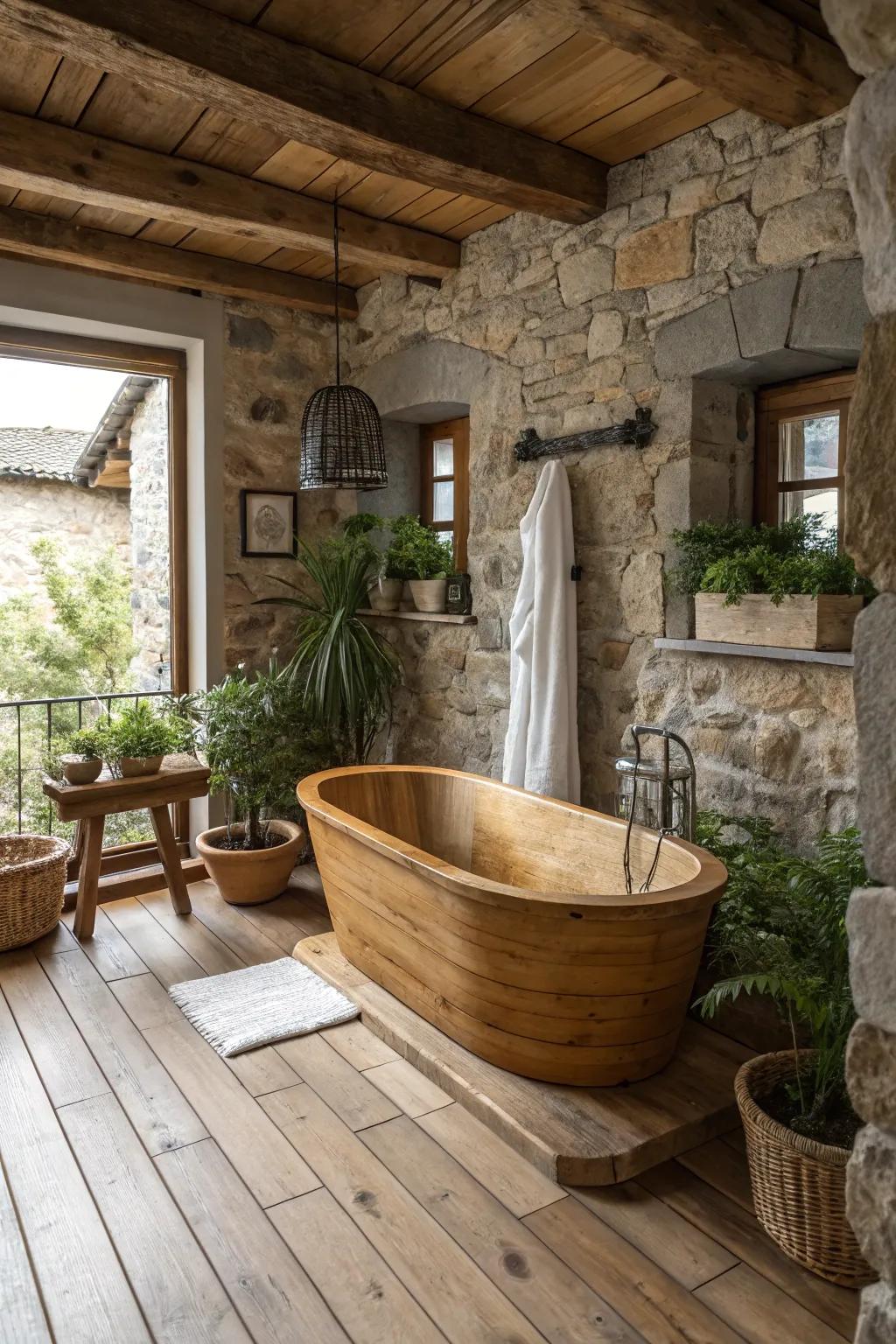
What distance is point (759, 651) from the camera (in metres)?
2.72

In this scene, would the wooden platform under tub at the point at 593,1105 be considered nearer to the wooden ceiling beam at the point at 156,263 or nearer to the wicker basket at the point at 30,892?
the wicker basket at the point at 30,892

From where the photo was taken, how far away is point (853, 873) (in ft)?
7.18

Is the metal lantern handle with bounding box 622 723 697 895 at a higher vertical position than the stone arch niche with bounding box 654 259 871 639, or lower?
lower

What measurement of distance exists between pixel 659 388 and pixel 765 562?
744 millimetres

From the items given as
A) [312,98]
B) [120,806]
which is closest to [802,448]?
[312,98]

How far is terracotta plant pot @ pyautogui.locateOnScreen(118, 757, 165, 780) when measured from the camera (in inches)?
142

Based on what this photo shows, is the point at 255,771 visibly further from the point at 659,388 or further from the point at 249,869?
the point at 659,388

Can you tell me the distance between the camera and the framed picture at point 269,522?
4.46 meters

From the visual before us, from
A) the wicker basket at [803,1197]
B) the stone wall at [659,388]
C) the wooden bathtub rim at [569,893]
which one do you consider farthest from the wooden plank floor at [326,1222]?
the stone wall at [659,388]

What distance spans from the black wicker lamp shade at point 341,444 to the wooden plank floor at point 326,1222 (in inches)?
80.9

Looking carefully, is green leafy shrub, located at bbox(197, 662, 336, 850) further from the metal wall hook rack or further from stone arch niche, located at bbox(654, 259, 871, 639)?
stone arch niche, located at bbox(654, 259, 871, 639)

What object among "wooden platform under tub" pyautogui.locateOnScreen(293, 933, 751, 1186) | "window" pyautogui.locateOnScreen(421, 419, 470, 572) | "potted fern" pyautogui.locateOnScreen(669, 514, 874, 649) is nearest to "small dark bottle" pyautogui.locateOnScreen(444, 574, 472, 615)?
"window" pyautogui.locateOnScreen(421, 419, 470, 572)

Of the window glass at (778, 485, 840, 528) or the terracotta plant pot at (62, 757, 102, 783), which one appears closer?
the window glass at (778, 485, 840, 528)

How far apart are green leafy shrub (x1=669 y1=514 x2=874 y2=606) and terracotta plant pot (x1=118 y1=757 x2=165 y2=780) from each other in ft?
6.91
